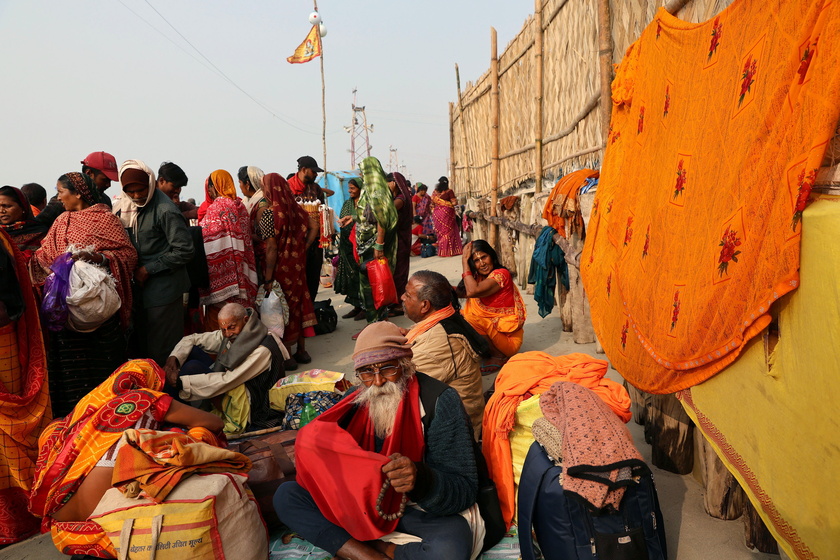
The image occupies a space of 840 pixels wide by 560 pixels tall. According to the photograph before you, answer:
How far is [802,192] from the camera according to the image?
1715mm

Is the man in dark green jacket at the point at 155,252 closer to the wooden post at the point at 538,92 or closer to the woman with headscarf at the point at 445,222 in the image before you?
the wooden post at the point at 538,92

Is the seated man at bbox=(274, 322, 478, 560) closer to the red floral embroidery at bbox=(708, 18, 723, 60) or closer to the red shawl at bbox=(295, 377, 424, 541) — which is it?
the red shawl at bbox=(295, 377, 424, 541)

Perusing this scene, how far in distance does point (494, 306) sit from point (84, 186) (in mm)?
3355

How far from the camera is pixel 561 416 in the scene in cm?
241

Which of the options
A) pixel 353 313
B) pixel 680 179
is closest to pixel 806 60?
pixel 680 179

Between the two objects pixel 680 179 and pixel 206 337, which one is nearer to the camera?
pixel 680 179

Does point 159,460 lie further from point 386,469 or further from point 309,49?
point 309,49

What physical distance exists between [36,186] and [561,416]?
18.8ft

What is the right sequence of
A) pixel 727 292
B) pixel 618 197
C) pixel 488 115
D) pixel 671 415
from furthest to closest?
pixel 488 115 → pixel 618 197 → pixel 671 415 → pixel 727 292

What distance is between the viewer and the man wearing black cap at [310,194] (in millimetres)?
6637

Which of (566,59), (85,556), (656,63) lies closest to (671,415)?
(656,63)

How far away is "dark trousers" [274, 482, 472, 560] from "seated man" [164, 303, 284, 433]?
133 cm

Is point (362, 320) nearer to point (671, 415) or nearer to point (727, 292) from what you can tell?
point (671, 415)

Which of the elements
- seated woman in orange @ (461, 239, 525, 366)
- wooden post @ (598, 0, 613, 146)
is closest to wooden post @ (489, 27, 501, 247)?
seated woman in orange @ (461, 239, 525, 366)
